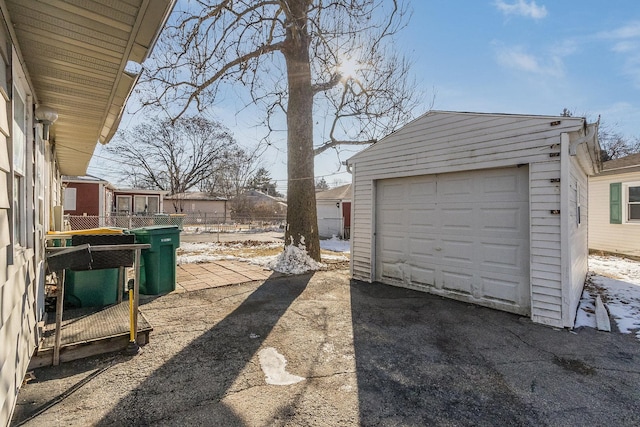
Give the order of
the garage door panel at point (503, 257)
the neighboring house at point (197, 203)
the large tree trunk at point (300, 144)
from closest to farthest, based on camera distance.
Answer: the garage door panel at point (503, 257)
the large tree trunk at point (300, 144)
the neighboring house at point (197, 203)

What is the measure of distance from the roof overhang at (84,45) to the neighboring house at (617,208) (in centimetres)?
1208

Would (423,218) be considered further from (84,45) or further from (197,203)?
(197,203)

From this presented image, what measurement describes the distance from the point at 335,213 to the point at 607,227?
11.3m

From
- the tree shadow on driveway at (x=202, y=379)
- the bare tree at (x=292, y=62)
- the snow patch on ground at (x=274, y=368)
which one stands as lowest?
the snow patch on ground at (x=274, y=368)

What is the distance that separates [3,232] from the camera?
1722 millimetres

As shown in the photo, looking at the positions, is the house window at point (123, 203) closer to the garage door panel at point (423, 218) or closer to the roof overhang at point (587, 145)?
the garage door panel at point (423, 218)

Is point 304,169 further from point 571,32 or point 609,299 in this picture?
point 571,32

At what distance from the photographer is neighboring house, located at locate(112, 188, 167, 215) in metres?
23.8

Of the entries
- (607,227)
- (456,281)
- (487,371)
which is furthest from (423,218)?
(607,227)

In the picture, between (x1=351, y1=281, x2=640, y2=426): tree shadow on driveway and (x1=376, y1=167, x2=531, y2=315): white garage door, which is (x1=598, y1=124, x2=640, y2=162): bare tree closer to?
(x1=376, y1=167, x2=531, y2=315): white garage door

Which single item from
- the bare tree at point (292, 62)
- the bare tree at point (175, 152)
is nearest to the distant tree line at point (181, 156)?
the bare tree at point (175, 152)

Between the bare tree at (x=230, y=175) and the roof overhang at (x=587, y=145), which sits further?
the bare tree at (x=230, y=175)

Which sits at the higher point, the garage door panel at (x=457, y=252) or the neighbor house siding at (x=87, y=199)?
the neighbor house siding at (x=87, y=199)

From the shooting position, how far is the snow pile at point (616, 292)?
4.14 meters
